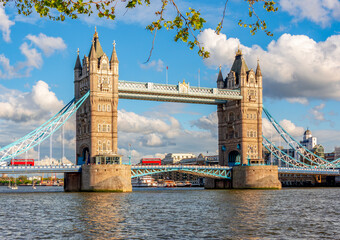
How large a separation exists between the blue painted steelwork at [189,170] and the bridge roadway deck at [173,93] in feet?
45.3

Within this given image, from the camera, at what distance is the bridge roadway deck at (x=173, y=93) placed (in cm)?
10106

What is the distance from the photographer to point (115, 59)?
9981 cm

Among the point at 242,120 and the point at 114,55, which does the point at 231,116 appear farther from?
the point at 114,55

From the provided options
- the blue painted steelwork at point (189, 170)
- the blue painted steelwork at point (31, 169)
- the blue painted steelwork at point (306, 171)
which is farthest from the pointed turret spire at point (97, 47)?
the blue painted steelwork at point (306, 171)

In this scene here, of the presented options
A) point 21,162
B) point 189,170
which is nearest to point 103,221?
point 21,162

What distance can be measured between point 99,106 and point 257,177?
35275 millimetres

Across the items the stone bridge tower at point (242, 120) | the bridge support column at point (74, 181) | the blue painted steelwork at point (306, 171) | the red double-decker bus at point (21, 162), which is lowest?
the bridge support column at point (74, 181)

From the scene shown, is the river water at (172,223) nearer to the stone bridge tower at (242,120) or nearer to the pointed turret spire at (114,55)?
the pointed turret spire at (114,55)

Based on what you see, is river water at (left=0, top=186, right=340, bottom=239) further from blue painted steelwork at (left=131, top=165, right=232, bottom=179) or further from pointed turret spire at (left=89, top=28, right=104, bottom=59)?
pointed turret spire at (left=89, top=28, right=104, bottom=59)

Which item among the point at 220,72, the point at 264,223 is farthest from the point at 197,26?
the point at 220,72

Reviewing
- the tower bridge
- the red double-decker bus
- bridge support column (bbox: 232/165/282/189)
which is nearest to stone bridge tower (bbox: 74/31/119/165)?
the tower bridge

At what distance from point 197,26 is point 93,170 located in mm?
77443

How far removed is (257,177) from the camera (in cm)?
10694

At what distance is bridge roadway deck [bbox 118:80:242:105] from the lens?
101 meters
